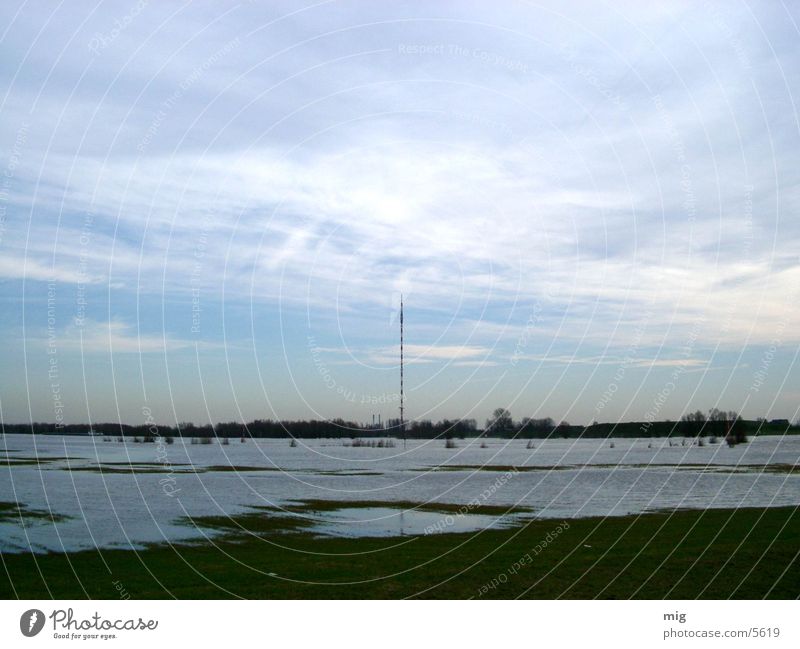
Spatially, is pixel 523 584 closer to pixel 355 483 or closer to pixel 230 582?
pixel 230 582

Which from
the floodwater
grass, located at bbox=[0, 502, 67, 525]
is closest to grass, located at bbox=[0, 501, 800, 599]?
the floodwater

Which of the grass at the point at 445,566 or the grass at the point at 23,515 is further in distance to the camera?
the grass at the point at 23,515

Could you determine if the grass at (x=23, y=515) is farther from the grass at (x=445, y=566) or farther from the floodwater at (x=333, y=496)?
the grass at (x=445, y=566)

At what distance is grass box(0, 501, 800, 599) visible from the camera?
20.0 meters

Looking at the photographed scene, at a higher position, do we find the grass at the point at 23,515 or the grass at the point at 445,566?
the grass at the point at 445,566

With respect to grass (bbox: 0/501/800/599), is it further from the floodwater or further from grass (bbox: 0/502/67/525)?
grass (bbox: 0/502/67/525)

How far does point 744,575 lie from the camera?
20.4 m

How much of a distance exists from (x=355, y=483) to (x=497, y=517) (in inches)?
1111

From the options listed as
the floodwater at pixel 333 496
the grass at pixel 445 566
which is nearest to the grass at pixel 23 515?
the floodwater at pixel 333 496

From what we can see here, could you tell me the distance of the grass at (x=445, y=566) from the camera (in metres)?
20.0

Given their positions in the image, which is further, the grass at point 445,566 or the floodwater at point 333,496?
the floodwater at point 333,496

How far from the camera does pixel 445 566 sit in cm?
2358

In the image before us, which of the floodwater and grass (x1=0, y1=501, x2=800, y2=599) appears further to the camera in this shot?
the floodwater
